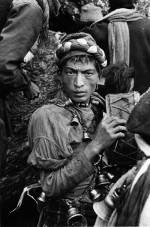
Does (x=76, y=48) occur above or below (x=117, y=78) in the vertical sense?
above

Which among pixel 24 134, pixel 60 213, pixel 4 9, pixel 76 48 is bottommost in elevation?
pixel 24 134

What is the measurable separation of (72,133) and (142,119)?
68 cm

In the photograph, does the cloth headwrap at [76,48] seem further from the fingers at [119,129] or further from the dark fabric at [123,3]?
the dark fabric at [123,3]

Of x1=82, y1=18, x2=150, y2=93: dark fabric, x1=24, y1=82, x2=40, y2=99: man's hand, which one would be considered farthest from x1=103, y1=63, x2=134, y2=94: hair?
x1=82, y1=18, x2=150, y2=93: dark fabric

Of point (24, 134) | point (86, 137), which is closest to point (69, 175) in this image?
point (86, 137)

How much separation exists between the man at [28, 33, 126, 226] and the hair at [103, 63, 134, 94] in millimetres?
108

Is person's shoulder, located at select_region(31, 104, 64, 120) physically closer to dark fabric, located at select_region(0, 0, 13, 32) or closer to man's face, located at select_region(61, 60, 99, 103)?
man's face, located at select_region(61, 60, 99, 103)

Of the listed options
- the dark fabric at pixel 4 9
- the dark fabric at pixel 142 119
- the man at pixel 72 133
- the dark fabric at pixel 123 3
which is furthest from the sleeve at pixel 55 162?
the dark fabric at pixel 123 3

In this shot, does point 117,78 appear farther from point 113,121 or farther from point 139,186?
point 139,186

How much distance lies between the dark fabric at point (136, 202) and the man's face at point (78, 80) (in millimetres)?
877

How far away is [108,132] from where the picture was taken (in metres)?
3.15

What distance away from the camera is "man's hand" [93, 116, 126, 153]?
123 inches

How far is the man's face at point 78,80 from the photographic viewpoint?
3.34 meters

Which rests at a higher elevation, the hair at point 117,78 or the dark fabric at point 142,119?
the dark fabric at point 142,119
